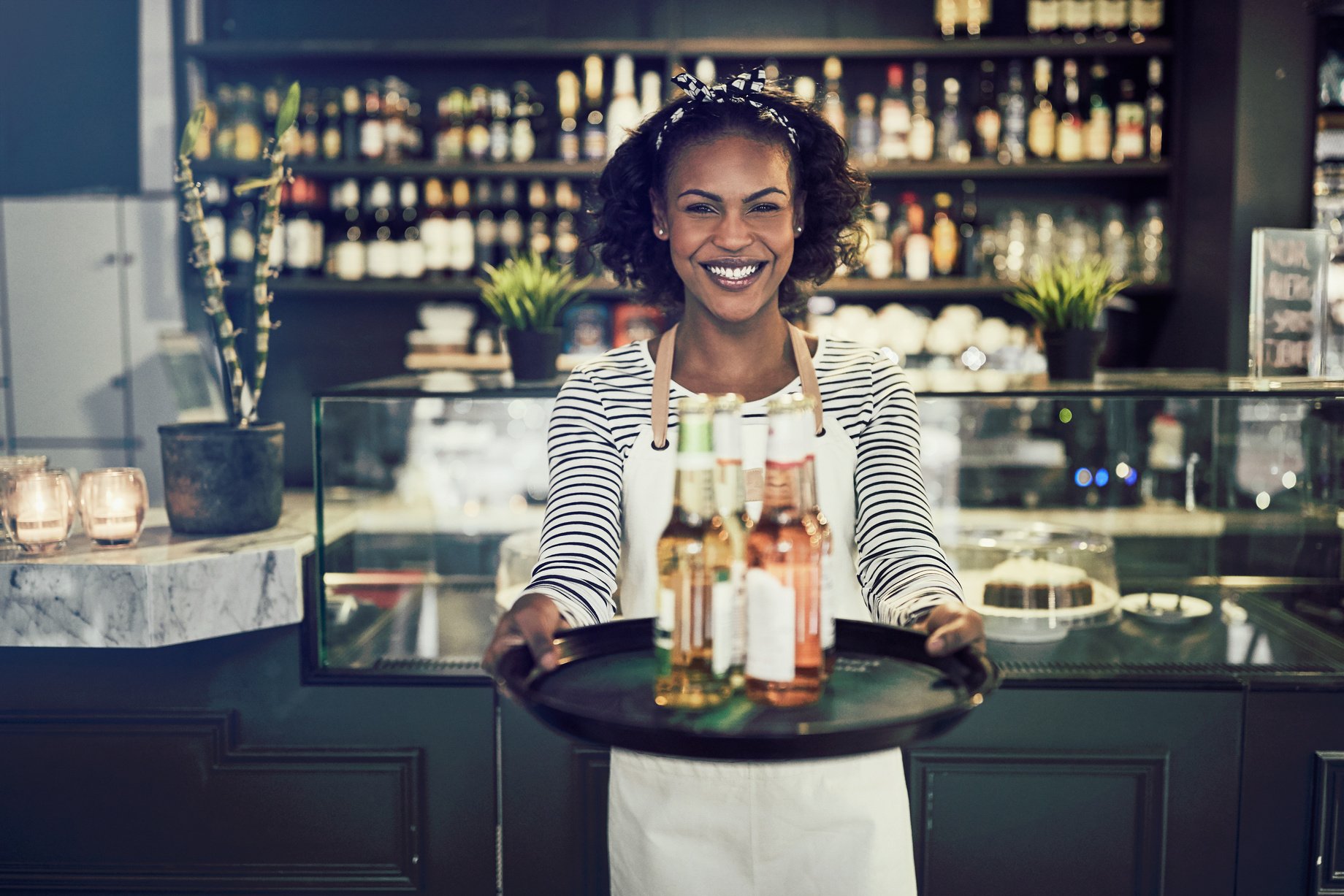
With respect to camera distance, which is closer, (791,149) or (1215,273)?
(791,149)

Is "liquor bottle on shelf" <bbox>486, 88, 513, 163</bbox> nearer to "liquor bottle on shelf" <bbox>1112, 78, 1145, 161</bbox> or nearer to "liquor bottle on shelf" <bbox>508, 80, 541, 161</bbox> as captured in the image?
"liquor bottle on shelf" <bbox>508, 80, 541, 161</bbox>

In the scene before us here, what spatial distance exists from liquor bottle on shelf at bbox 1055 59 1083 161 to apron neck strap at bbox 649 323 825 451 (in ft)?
8.53

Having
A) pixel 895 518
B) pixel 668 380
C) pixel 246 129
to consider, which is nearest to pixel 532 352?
pixel 668 380

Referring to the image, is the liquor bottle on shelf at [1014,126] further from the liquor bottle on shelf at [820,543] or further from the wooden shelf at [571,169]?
the liquor bottle on shelf at [820,543]

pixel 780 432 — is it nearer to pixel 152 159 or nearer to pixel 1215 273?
pixel 1215 273

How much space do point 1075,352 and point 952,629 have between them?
1.20 m

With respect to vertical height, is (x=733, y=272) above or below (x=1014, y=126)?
below

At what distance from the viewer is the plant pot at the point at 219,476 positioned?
178 centimetres

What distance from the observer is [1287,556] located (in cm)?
196

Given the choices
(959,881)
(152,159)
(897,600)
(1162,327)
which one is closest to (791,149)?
(897,600)

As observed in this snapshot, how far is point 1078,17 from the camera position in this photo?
3516mm

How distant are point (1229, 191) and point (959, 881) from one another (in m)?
2.53

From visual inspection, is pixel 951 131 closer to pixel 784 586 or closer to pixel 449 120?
pixel 449 120

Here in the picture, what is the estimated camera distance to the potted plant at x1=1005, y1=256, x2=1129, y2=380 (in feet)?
6.55
